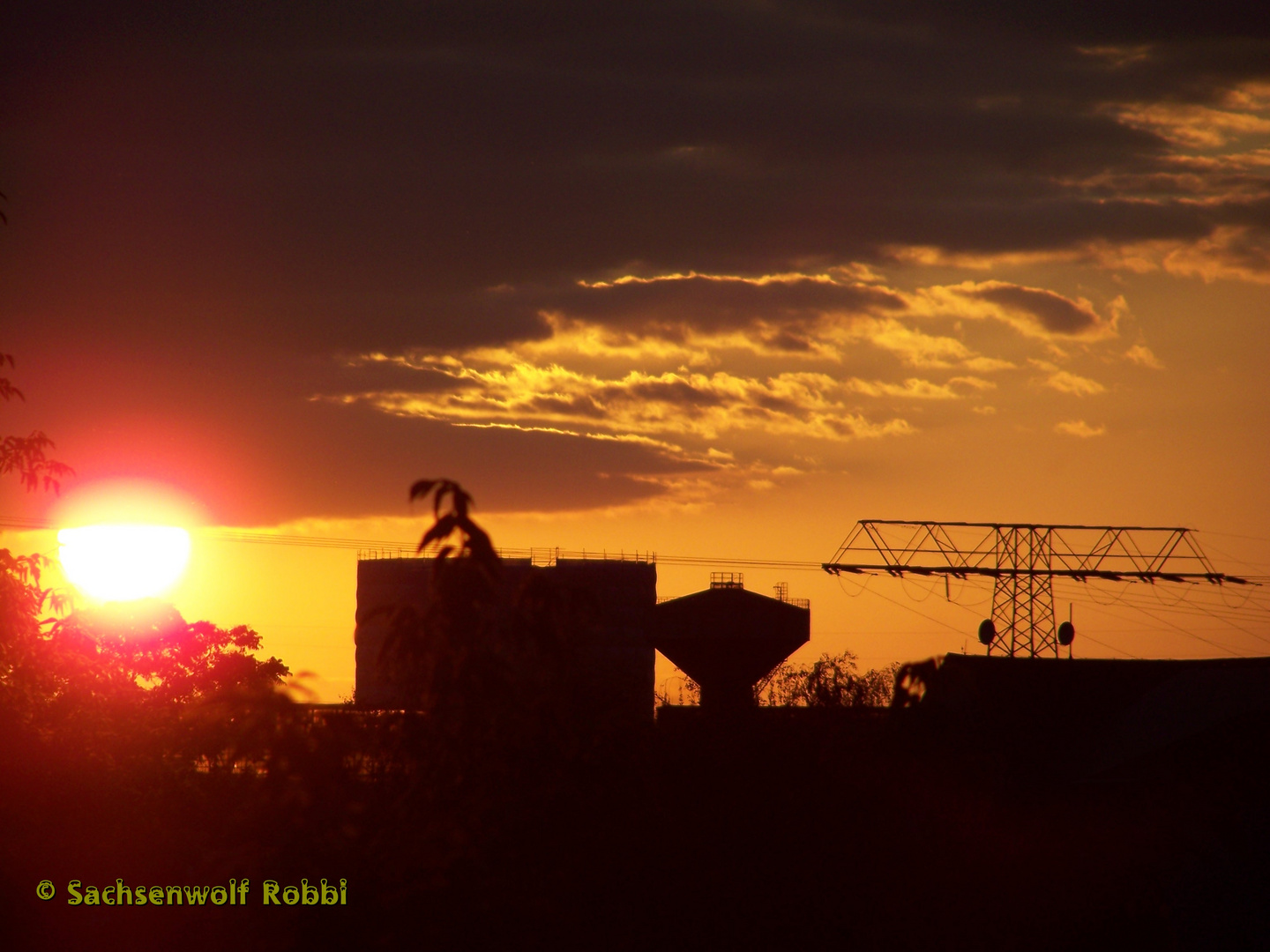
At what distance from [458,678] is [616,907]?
6.77 metres

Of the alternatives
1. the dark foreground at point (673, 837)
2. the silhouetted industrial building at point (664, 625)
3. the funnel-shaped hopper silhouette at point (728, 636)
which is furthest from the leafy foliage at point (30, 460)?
the funnel-shaped hopper silhouette at point (728, 636)

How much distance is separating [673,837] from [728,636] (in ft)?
242

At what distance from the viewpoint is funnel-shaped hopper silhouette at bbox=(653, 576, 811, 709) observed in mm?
84812

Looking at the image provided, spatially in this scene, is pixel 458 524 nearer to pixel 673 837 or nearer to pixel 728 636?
pixel 673 837

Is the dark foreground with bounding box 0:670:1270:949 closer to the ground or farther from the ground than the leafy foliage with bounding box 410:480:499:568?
closer to the ground

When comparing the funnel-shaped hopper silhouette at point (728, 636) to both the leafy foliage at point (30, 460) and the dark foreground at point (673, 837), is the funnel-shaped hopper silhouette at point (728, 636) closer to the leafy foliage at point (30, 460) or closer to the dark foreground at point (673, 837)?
the dark foreground at point (673, 837)

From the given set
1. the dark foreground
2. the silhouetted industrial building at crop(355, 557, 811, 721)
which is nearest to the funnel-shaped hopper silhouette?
the silhouetted industrial building at crop(355, 557, 811, 721)

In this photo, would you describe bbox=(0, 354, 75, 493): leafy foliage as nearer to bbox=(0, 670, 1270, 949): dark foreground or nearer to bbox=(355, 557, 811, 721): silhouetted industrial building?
bbox=(0, 670, 1270, 949): dark foreground

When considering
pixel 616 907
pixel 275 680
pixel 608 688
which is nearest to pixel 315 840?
pixel 275 680

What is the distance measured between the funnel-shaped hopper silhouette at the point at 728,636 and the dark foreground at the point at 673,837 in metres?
56.5

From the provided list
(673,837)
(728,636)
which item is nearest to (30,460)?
(673,837)

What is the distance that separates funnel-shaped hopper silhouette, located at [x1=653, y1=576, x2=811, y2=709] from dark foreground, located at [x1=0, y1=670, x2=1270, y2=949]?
5646 cm

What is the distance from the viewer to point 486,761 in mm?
5223

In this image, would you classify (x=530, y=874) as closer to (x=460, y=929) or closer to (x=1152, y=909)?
(x=460, y=929)
